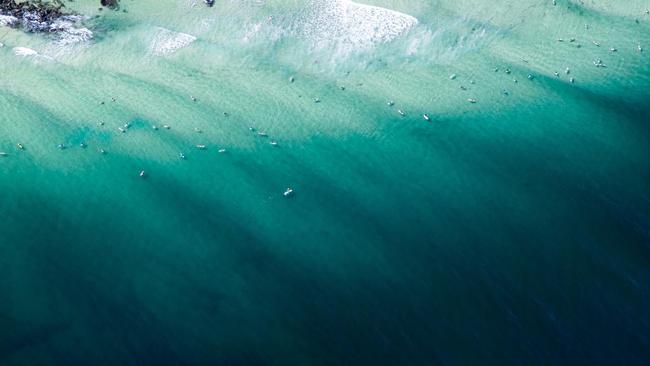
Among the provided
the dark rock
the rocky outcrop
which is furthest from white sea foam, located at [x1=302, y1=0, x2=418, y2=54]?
the rocky outcrop

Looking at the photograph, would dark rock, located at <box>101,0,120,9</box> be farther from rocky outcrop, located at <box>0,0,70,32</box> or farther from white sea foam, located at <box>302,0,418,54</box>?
white sea foam, located at <box>302,0,418,54</box>

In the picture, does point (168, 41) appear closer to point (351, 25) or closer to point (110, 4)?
point (110, 4)

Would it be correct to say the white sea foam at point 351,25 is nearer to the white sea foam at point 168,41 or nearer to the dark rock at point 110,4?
the white sea foam at point 168,41

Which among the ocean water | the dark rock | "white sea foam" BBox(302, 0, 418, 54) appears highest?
"white sea foam" BBox(302, 0, 418, 54)

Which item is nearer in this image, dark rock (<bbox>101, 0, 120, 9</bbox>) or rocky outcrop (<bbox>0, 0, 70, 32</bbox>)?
rocky outcrop (<bbox>0, 0, 70, 32</bbox>)

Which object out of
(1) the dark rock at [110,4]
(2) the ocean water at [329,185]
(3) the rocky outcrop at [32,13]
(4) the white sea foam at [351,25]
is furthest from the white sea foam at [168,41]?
(4) the white sea foam at [351,25]

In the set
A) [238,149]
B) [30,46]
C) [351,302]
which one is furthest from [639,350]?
[30,46]

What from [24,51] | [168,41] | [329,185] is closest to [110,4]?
[168,41]
